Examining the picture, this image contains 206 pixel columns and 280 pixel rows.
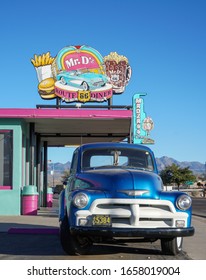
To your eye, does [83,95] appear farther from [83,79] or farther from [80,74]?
[80,74]

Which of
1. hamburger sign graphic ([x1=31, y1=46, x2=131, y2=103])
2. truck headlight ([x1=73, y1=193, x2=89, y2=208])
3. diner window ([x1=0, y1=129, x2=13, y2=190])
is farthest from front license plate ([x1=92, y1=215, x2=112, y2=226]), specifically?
hamburger sign graphic ([x1=31, y1=46, x2=131, y2=103])

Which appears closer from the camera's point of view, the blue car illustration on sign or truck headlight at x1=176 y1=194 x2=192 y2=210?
truck headlight at x1=176 y1=194 x2=192 y2=210

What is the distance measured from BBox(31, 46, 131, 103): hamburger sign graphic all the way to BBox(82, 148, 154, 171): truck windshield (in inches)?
468

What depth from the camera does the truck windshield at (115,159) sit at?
8.98m

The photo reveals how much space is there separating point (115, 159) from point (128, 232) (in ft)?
7.00

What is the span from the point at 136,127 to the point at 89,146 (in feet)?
32.3

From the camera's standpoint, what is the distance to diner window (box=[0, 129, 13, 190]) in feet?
58.5

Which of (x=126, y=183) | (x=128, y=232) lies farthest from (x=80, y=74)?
(x=128, y=232)

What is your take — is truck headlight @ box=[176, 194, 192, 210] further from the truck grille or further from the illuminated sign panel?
the illuminated sign panel

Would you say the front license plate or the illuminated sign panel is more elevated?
the illuminated sign panel

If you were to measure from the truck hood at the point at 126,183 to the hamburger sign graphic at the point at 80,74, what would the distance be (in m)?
13.2

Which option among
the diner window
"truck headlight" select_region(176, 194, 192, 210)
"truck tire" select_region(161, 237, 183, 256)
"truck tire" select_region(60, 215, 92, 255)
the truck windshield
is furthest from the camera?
the diner window

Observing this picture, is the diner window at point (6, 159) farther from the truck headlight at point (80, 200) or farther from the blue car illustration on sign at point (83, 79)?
the truck headlight at point (80, 200)

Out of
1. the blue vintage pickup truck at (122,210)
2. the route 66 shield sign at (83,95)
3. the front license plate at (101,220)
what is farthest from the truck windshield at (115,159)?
the route 66 shield sign at (83,95)
